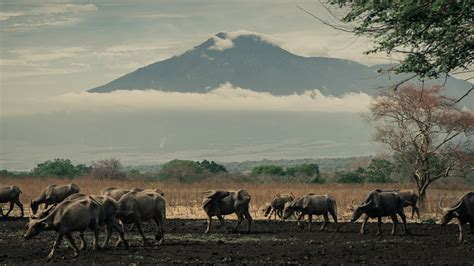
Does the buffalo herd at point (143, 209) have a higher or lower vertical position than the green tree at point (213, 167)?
higher

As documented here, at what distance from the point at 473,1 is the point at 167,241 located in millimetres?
12644

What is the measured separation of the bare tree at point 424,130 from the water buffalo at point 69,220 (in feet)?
79.7

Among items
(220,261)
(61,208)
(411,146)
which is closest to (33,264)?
(61,208)

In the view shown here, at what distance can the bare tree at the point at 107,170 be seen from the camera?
299ft

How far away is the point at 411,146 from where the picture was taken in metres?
43.4

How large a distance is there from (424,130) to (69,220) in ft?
86.0

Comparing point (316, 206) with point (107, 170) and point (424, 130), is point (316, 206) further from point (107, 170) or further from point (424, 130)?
point (107, 170)

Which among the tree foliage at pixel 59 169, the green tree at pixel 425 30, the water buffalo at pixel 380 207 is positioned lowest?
the tree foliage at pixel 59 169

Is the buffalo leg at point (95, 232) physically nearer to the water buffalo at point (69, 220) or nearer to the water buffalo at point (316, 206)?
the water buffalo at point (69, 220)

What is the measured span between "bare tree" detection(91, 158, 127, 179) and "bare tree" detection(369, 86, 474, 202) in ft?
170

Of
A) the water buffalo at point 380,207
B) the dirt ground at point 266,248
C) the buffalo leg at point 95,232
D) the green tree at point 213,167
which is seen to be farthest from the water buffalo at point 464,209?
the green tree at point 213,167

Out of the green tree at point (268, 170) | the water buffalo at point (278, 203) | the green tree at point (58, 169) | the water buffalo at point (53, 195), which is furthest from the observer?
the green tree at point (268, 170)

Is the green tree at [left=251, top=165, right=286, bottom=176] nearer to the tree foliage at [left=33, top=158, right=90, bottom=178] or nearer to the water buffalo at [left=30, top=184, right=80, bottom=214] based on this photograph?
the tree foliage at [left=33, top=158, right=90, bottom=178]

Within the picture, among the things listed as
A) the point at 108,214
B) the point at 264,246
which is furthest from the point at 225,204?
the point at 108,214
